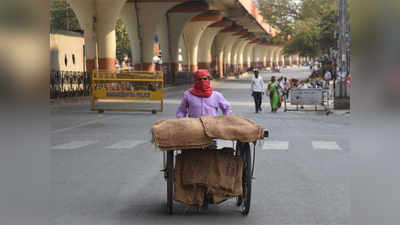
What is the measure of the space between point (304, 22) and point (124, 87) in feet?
147

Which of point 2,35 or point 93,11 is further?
point 93,11

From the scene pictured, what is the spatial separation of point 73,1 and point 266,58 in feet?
475

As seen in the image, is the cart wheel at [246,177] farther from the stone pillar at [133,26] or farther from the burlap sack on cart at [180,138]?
the stone pillar at [133,26]

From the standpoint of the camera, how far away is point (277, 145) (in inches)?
583

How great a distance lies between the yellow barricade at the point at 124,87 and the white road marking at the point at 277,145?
1071 centimetres

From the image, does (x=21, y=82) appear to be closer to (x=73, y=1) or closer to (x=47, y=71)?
(x=47, y=71)

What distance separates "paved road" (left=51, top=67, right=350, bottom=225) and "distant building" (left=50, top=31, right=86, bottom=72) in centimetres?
1732

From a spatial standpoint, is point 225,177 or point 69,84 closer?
point 225,177

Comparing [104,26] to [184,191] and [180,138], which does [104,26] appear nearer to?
[184,191]

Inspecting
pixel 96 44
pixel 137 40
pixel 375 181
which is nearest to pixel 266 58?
pixel 137 40

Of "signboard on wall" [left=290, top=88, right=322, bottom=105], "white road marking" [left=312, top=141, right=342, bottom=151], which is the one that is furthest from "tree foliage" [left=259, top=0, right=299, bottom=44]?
"white road marking" [left=312, top=141, right=342, bottom=151]

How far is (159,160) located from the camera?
1222cm

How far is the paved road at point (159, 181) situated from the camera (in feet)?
22.9

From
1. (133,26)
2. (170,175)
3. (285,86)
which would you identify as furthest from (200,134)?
(133,26)
